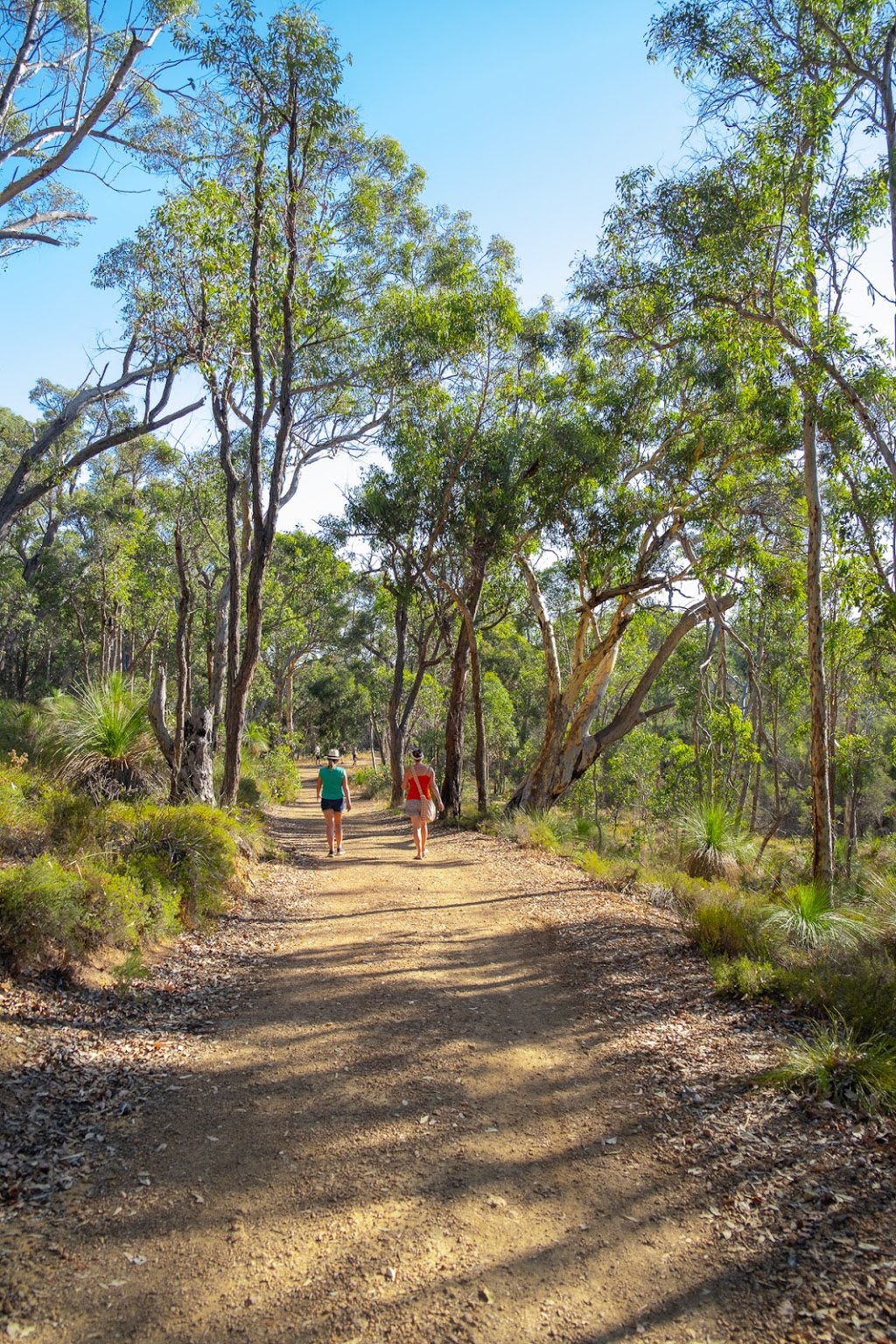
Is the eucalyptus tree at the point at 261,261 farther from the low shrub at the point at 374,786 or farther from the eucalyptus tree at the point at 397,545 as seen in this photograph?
the low shrub at the point at 374,786

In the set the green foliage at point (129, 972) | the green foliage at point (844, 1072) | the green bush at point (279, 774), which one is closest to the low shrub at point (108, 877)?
the green foliage at point (129, 972)

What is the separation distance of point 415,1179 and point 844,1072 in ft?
7.83

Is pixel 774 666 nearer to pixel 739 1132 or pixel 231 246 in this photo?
pixel 231 246

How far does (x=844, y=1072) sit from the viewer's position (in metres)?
4.18

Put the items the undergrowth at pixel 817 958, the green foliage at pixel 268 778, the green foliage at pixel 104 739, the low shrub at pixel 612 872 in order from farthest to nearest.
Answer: the green foliage at pixel 268 778
the low shrub at pixel 612 872
the green foliage at pixel 104 739
the undergrowth at pixel 817 958

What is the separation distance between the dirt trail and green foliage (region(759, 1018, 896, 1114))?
0.46 metres

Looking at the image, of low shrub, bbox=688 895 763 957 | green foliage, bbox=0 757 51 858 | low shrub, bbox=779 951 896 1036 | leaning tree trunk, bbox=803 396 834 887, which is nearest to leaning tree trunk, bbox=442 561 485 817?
leaning tree trunk, bbox=803 396 834 887

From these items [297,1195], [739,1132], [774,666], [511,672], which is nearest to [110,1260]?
[297,1195]

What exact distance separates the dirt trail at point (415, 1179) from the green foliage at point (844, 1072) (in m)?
0.46

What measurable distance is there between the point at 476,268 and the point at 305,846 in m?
13.0

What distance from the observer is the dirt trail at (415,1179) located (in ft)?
8.76

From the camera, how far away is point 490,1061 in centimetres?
471

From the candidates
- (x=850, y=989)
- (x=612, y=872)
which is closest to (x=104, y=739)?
(x=612, y=872)

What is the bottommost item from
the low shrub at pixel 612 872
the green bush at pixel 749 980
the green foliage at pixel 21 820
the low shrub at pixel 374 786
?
the low shrub at pixel 374 786
